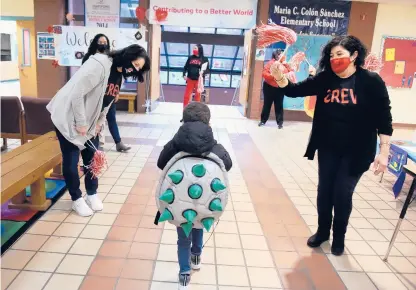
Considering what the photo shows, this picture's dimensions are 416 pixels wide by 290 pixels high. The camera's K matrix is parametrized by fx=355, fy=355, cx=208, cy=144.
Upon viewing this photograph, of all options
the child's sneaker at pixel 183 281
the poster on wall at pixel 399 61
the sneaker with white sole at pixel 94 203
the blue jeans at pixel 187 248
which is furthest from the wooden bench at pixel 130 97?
the child's sneaker at pixel 183 281

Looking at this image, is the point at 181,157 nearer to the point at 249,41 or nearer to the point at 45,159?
the point at 45,159

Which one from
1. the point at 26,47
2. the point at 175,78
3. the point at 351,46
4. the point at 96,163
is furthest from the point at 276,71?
the point at 175,78

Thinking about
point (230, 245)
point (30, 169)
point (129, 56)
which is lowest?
point (230, 245)

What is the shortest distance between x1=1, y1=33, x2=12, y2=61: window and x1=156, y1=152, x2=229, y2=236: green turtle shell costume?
1322 cm

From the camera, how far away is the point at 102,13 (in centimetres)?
714

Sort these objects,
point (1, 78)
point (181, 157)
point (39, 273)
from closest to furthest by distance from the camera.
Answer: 1. point (181, 157)
2. point (39, 273)
3. point (1, 78)

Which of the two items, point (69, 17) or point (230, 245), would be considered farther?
point (69, 17)

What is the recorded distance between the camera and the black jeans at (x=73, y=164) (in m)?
2.62

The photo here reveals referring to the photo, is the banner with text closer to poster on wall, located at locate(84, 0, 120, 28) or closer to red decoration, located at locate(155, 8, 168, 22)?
red decoration, located at locate(155, 8, 168, 22)

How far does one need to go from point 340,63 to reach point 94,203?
7.01ft

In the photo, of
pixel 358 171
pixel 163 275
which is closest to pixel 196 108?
pixel 163 275

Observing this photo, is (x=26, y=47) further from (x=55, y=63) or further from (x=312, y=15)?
(x=312, y=15)

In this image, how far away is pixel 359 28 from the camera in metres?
7.23

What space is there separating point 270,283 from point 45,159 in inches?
75.9
